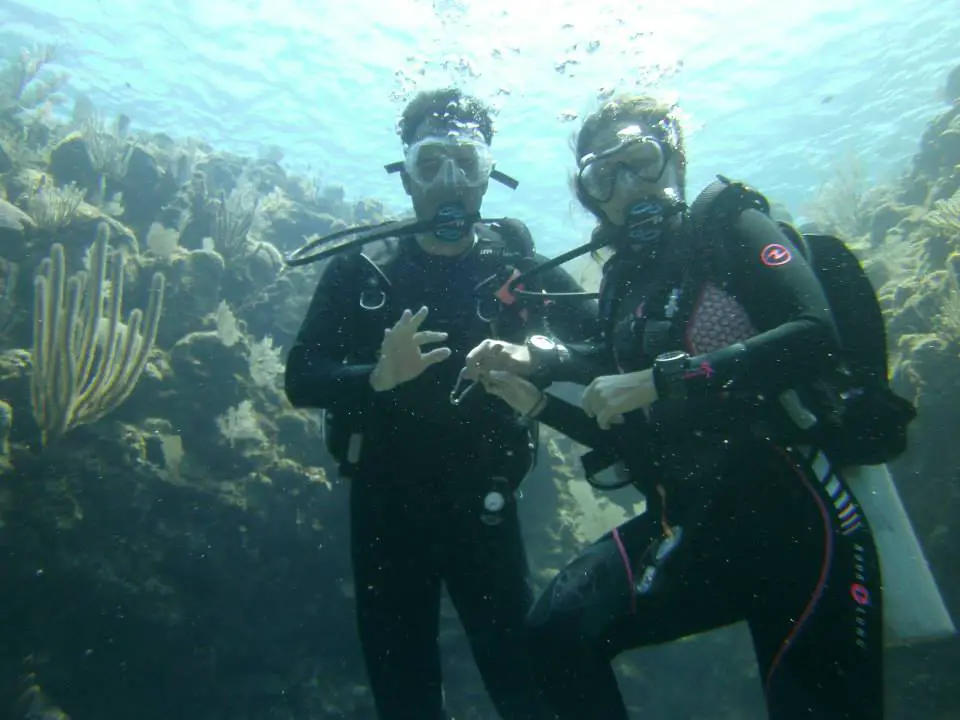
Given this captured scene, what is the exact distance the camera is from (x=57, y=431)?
5.20 metres

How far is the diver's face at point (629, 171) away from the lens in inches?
115

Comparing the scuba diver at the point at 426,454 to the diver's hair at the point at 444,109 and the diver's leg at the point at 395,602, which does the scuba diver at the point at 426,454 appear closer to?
the diver's leg at the point at 395,602

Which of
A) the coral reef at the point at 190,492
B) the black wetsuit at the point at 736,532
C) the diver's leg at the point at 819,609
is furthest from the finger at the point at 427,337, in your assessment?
the coral reef at the point at 190,492

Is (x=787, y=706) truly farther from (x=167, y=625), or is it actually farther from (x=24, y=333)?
(x=24, y=333)

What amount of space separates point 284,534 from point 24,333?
13.2 feet

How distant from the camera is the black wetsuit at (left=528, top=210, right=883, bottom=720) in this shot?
1966mm

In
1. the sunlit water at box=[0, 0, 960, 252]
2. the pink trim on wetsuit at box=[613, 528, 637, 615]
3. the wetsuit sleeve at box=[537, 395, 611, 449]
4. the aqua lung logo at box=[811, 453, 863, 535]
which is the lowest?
the pink trim on wetsuit at box=[613, 528, 637, 615]

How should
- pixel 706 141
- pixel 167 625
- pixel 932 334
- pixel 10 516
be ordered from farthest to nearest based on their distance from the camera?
1. pixel 706 141
2. pixel 932 334
3. pixel 167 625
4. pixel 10 516

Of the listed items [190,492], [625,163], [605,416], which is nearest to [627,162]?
[625,163]

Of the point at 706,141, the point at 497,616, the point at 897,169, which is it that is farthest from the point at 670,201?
the point at 897,169

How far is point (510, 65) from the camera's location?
60.3ft

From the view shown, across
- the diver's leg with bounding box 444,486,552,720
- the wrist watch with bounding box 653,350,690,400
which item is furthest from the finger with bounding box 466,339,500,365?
the diver's leg with bounding box 444,486,552,720

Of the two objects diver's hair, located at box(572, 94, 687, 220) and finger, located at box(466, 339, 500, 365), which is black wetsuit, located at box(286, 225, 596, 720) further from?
diver's hair, located at box(572, 94, 687, 220)

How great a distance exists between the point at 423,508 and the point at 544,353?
47.8 inches
